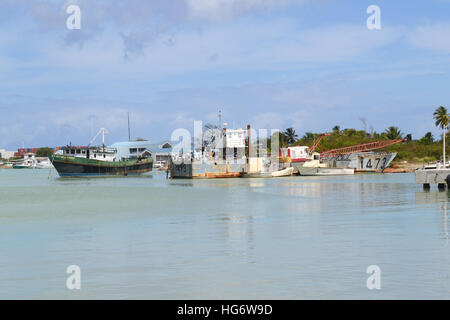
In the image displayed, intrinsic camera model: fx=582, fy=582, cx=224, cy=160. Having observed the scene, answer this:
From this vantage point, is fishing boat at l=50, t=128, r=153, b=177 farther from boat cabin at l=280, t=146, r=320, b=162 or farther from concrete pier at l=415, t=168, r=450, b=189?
concrete pier at l=415, t=168, r=450, b=189

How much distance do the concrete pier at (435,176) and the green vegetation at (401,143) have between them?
60.2m

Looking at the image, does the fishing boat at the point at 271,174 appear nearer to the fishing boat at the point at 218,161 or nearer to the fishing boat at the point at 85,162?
the fishing boat at the point at 218,161

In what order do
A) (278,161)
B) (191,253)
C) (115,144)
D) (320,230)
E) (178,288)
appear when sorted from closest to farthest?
1. (178,288)
2. (191,253)
3. (320,230)
4. (278,161)
5. (115,144)

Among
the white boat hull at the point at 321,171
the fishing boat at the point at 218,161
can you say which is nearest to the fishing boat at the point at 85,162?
the fishing boat at the point at 218,161

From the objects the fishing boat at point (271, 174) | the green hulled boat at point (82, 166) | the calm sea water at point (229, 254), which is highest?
the green hulled boat at point (82, 166)

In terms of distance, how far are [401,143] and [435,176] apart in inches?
3929

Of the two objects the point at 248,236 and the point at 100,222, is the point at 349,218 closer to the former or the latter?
the point at 248,236

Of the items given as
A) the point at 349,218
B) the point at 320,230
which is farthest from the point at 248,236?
the point at 349,218

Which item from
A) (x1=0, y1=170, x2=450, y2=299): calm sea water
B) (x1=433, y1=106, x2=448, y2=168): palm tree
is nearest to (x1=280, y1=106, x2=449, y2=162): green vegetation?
(x1=433, y1=106, x2=448, y2=168): palm tree

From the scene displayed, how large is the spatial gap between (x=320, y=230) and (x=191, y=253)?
23.4 ft

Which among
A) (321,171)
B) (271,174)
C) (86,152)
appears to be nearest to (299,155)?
(321,171)

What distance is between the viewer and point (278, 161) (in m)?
109

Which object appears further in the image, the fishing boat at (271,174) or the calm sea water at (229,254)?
the fishing boat at (271,174)

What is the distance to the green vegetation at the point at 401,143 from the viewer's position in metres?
127
